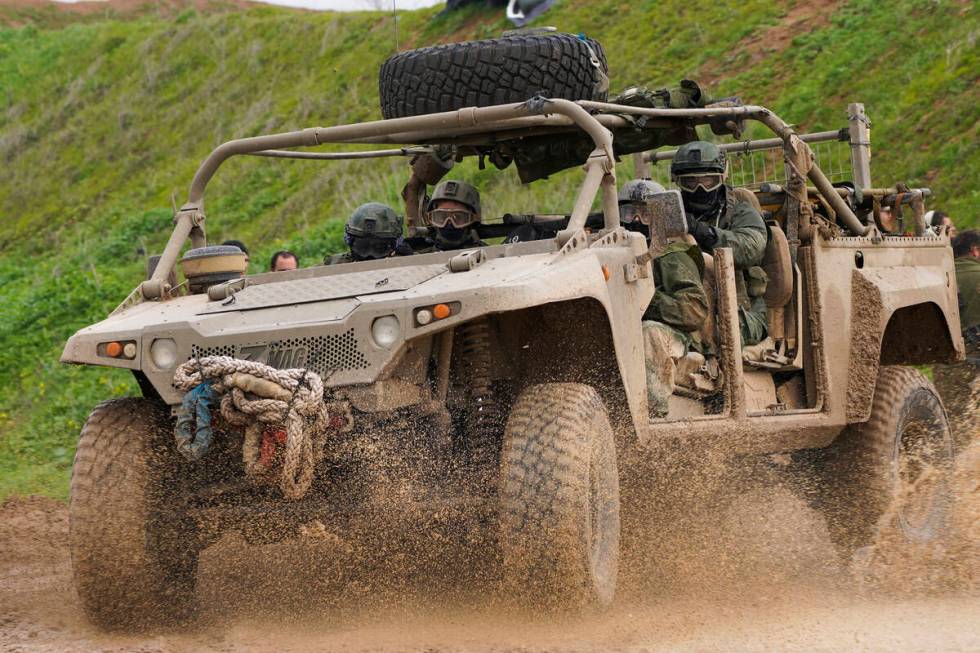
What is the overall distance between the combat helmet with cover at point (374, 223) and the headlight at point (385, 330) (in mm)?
2339

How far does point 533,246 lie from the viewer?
539 centimetres

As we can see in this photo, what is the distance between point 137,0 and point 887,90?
122ft

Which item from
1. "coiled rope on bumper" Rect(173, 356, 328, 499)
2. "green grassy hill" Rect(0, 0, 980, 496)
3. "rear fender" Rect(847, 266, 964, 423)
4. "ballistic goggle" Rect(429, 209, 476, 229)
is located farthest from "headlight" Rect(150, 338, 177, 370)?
"green grassy hill" Rect(0, 0, 980, 496)

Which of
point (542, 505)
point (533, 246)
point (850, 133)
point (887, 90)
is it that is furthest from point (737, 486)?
point (887, 90)

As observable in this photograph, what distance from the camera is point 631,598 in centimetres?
530

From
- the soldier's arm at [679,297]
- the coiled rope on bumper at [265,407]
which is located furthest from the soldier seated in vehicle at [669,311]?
the coiled rope on bumper at [265,407]

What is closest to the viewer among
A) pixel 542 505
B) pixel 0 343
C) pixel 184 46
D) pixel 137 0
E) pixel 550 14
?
pixel 542 505

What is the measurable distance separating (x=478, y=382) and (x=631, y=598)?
3.37 feet

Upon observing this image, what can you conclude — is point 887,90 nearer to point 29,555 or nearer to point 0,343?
point 0,343

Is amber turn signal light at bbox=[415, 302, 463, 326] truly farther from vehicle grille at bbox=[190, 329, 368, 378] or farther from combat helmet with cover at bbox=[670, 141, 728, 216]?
combat helmet with cover at bbox=[670, 141, 728, 216]

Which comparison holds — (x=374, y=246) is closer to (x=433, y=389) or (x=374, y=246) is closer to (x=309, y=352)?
(x=433, y=389)

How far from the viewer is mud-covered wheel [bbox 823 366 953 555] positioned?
22.6ft

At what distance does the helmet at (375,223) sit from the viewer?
6.93 metres

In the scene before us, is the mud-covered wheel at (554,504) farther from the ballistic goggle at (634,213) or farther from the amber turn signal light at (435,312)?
the ballistic goggle at (634,213)
